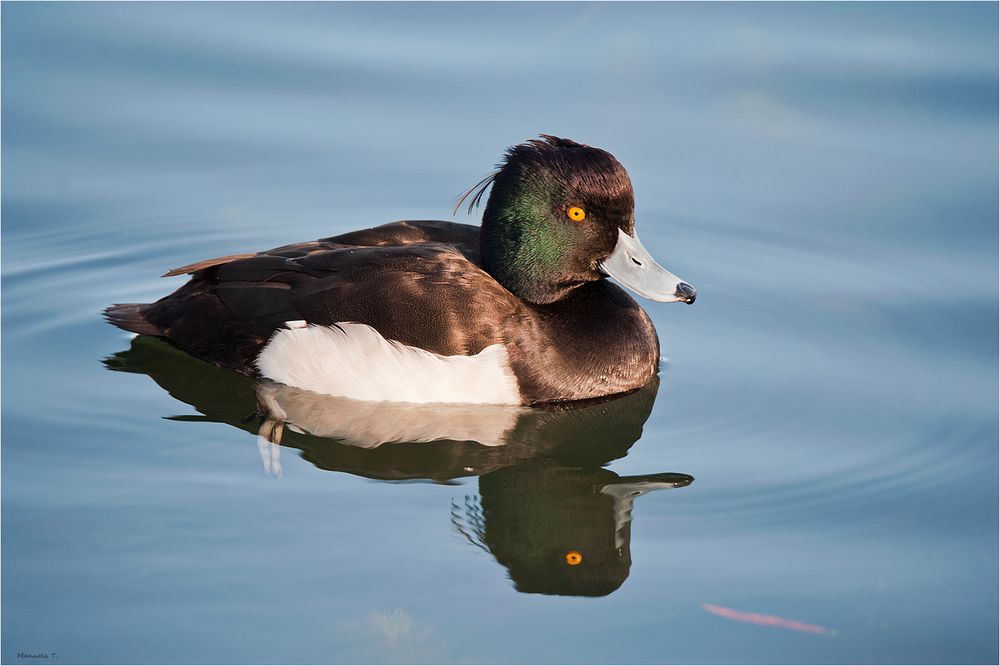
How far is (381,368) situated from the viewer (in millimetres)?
6730

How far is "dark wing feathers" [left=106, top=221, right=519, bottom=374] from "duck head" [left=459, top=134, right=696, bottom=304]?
194 millimetres

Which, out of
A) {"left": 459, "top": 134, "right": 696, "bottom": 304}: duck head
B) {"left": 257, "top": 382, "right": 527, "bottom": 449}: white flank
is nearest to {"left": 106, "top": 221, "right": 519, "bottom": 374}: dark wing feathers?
{"left": 459, "top": 134, "right": 696, "bottom": 304}: duck head

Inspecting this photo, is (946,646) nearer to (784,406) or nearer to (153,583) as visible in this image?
(784,406)

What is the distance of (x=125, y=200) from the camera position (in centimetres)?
890

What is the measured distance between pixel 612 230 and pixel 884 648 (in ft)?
8.77

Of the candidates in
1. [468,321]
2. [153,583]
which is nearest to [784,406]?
[468,321]

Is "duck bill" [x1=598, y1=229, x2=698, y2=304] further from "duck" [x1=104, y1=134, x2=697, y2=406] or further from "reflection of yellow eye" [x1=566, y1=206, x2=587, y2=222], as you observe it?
"reflection of yellow eye" [x1=566, y1=206, x2=587, y2=222]

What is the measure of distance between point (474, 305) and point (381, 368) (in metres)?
0.56

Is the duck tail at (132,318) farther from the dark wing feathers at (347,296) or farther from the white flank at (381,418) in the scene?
the white flank at (381,418)

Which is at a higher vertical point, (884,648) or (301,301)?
(301,301)

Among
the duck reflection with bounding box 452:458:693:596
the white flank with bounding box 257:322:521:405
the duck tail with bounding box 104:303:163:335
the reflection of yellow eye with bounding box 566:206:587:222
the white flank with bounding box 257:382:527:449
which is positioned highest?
the reflection of yellow eye with bounding box 566:206:587:222

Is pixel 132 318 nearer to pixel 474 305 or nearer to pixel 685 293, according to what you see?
pixel 474 305

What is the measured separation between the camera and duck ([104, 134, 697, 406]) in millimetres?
6684

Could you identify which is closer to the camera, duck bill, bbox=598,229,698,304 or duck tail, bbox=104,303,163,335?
duck bill, bbox=598,229,698,304
